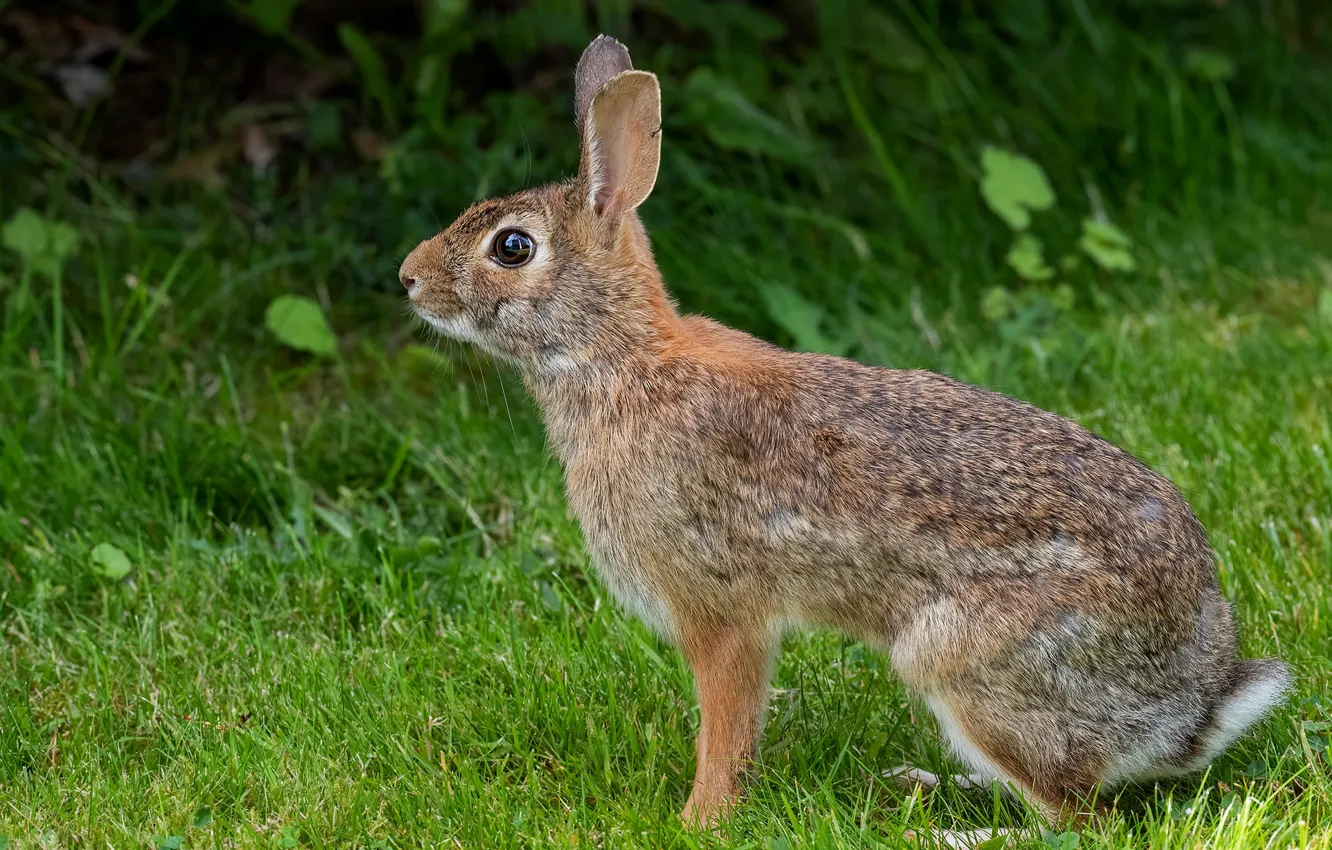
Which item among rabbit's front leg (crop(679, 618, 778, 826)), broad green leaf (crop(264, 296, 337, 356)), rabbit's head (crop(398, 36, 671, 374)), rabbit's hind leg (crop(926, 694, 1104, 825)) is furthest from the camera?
broad green leaf (crop(264, 296, 337, 356))

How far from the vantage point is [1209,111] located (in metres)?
7.18

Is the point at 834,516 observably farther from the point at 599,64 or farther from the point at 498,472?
the point at 498,472

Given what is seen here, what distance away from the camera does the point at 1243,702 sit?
3.50m

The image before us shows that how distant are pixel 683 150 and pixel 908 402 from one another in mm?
3082

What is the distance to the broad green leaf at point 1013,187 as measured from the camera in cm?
625

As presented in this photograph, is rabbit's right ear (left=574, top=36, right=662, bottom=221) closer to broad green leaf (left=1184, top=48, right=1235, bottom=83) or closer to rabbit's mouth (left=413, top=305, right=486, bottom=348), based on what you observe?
rabbit's mouth (left=413, top=305, right=486, bottom=348)

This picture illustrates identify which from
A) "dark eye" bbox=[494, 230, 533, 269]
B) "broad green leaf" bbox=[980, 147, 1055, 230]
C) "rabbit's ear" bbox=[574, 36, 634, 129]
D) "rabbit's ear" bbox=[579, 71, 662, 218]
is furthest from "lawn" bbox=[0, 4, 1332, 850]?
"rabbit's ear" bbox=[574, 36, 634, 129]

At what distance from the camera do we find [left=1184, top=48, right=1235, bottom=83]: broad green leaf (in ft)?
23.8

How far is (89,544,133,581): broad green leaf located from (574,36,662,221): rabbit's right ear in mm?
1682

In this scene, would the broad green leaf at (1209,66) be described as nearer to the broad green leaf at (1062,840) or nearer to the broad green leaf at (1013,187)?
the broad green leaf at (1013,187)

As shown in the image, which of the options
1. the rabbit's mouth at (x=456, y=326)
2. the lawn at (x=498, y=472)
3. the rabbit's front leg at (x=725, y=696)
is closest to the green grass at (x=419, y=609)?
the lawn at (x=498, y=472)

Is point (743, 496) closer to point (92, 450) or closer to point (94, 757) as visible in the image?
point (94, 757)

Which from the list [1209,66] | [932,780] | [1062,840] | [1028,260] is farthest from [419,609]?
[1209,66]

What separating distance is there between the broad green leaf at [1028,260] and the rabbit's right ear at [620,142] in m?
2.68
